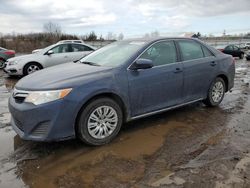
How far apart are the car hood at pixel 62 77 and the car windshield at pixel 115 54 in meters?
0.29

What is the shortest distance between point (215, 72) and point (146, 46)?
6.28 feet

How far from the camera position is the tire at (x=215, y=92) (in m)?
6.43

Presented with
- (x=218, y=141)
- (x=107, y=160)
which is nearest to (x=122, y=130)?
(x=107, y=160)

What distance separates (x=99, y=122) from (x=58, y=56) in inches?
326

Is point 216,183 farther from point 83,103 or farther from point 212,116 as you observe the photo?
Answer: point 212,116

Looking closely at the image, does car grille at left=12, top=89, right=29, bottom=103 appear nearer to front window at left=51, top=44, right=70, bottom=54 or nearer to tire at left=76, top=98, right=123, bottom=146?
tire at left=76, top=98, right=123, bottom=146

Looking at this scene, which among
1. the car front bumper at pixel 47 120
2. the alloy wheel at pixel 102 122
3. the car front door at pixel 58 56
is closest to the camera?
the car front bumper at pixel 47 120

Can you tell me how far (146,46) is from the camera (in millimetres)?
5258

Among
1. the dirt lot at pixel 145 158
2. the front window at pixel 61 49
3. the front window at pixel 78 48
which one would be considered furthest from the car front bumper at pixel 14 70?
the dirt lot at pixel 145 158

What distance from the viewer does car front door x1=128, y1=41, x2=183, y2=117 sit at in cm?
489

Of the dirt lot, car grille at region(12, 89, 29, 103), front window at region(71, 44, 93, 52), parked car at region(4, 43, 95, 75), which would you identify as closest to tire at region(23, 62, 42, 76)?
parked car at region(4, 43, 95, 75)

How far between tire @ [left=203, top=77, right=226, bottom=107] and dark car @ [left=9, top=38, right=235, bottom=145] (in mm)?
30

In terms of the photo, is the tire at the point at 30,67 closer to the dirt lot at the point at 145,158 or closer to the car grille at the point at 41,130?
the dirt lot at the point at 145,158

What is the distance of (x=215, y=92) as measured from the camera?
657 centimetres
